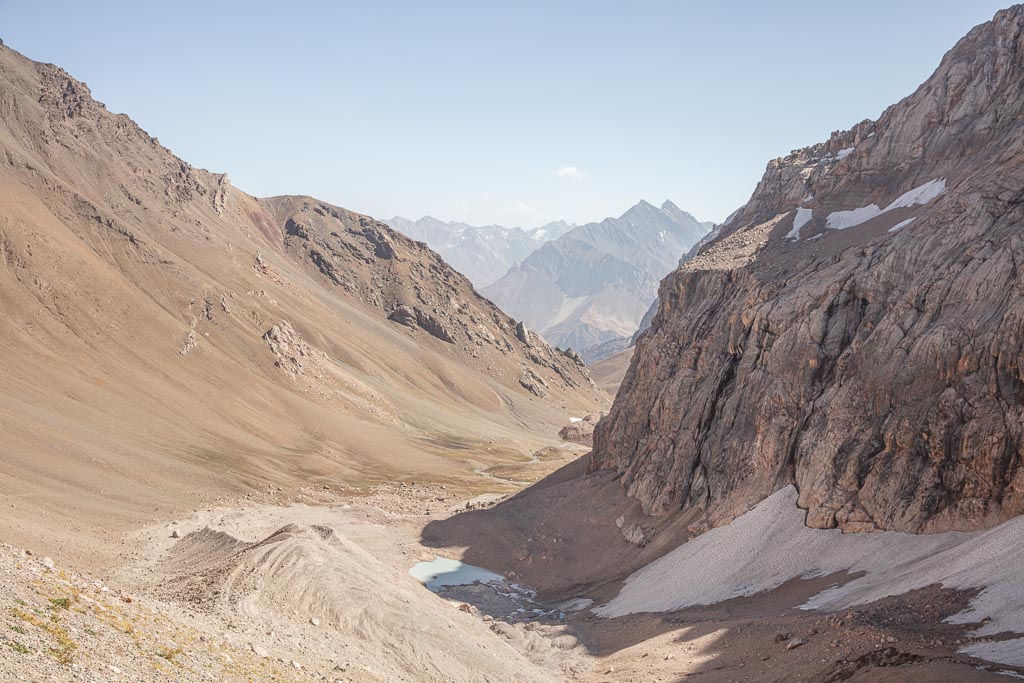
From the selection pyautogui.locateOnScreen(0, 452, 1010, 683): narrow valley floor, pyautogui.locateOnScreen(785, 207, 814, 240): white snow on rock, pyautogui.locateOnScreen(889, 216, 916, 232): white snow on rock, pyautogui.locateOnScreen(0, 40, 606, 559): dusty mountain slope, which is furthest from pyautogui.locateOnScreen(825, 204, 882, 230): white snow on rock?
pyautogui.locateOnScreen(0, 40, 606, 559): dusty mountain slope

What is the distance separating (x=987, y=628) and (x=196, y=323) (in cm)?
11667

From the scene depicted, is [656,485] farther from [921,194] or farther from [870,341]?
[921,194]

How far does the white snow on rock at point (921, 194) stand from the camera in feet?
202

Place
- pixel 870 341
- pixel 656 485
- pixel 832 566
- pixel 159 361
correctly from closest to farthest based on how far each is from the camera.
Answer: pixel 832 566 → pixel 870 341 → pixel 656 485 → pixel 159 361

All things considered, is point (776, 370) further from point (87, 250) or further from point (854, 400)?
point (87, 250)

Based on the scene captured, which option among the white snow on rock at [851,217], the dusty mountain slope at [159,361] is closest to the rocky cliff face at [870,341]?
the white snow on rock at [851,217]

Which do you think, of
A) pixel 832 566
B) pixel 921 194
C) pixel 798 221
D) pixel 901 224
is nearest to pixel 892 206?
pixel 921 194

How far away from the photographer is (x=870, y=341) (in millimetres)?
49500

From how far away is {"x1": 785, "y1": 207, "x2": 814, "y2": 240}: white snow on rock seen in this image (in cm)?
7212

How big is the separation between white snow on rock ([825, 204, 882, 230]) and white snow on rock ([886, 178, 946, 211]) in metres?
1.82

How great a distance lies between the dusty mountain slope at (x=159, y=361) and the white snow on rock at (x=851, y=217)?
6372 cm

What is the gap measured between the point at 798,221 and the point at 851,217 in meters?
6.27

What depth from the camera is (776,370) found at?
56.0 m

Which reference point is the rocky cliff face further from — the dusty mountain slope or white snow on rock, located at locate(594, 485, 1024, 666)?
the dusty mountain slope
